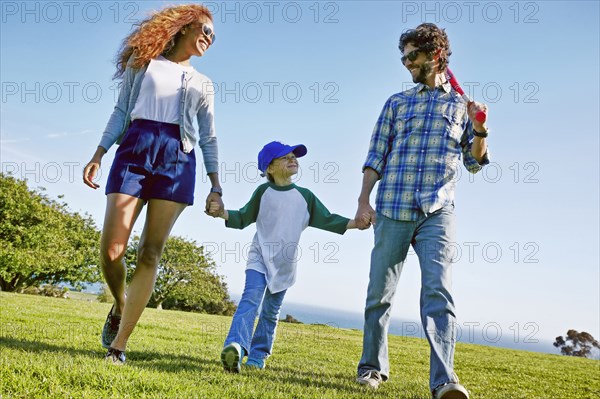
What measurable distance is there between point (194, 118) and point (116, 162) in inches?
27.5

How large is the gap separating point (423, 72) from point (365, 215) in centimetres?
121

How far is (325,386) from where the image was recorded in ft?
13.1

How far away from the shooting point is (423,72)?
4340 mm

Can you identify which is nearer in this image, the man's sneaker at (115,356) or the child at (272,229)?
the man's sneaker at (115,356)

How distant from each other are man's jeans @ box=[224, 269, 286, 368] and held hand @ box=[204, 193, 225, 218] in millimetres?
587

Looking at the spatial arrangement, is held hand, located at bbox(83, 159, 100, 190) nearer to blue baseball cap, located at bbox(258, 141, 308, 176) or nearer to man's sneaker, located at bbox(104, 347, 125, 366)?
man's sneaker, located at bbox(104, 347, 125, 366)

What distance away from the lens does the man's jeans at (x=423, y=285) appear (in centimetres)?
365

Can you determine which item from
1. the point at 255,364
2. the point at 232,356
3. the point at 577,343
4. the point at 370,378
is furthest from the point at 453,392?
the point at 577,343

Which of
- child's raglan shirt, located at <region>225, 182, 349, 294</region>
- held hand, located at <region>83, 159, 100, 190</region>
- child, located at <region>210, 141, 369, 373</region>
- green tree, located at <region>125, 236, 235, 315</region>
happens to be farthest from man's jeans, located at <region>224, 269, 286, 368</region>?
green tree, located at <region>125, 236, 235, 315</region>

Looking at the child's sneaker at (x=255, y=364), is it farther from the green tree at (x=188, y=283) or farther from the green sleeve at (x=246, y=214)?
the green tree at (x=188, y=283)

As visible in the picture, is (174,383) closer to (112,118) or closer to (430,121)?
(112,118)

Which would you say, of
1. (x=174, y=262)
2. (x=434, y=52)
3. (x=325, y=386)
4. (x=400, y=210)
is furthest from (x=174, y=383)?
(x=174, y=262)

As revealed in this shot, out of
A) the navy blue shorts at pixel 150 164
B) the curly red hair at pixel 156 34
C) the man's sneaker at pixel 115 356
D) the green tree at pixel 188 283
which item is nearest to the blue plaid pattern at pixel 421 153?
the navy blue shorts at pixel 150 164

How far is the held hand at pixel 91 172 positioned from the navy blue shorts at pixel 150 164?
0.35 ft
